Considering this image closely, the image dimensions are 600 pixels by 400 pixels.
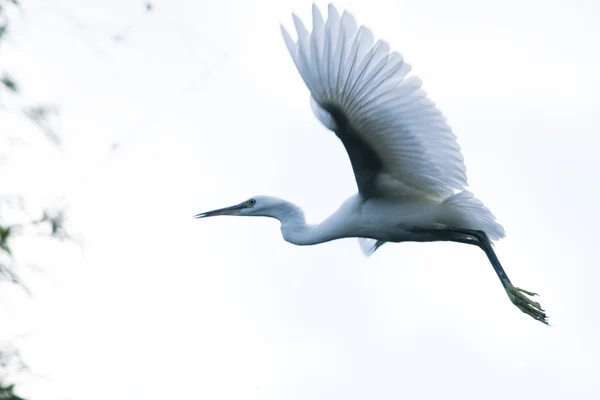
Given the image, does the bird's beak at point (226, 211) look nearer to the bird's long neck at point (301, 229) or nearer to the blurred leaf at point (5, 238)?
the bird's long neck at point (301, 229)

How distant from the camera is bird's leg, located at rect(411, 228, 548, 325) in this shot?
6668mm

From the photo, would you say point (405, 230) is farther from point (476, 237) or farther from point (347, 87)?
point (347, 87)

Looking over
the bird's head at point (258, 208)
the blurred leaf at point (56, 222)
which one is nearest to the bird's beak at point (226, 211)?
the bird's head at point (258, 208)

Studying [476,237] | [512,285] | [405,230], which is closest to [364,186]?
[405,230]

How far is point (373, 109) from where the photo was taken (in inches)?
225

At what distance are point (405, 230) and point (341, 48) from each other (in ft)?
5.90

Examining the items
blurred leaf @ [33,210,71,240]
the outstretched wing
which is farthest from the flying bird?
blurred leaf @ [33,210,71,240]

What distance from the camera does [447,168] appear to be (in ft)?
20.4

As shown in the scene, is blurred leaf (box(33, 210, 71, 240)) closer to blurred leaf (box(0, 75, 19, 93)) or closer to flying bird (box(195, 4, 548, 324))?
blurred leaf (box(0, 75, 19, 93))

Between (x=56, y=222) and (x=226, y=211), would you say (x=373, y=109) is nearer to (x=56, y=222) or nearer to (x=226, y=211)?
(x=226, y=211)

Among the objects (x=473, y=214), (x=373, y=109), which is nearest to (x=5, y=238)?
(x=373, y=109)

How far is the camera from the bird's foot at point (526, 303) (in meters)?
6.79

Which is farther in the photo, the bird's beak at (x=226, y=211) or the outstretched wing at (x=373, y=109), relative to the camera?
the bird's beak at (x=226, y=211)

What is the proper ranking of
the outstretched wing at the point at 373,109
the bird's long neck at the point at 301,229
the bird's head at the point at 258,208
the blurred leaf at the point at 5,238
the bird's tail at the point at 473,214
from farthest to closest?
the bird's head at the point at 258,208 → the bird's long neck at the point at 301,229 → the bird's tail at the point at 473,214 → the outstretched wing at the point at 373,109 → the blurred leaf at the point at 5,238
